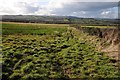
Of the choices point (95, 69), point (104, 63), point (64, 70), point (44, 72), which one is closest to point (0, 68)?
point (44, 72)

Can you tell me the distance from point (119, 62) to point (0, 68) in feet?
53.3

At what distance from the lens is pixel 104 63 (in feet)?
116

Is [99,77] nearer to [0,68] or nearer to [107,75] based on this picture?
[107,75]

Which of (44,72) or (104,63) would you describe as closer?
(44,72)

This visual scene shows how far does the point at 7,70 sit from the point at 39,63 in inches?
212

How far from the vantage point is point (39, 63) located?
34969 millimetres

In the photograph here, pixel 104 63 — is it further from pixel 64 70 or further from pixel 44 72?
pixel 44 72

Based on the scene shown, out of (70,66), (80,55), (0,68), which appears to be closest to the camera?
(0,68)

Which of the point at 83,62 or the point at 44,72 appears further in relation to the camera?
the point at 83,62

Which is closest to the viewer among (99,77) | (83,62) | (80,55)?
(99,77)

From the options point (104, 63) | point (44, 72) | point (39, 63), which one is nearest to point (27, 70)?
point (44, 72)

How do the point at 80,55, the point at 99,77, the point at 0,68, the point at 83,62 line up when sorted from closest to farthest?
the point at 99,77 < the point at 0,68 < the point at 83,62 < the point at 80,55

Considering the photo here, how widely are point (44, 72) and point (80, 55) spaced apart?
13159 mm

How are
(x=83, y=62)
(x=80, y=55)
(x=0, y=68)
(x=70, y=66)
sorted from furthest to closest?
(x=80, y=55), (x=83, y=62), (x=70, y=66), (x=0, y=68)
